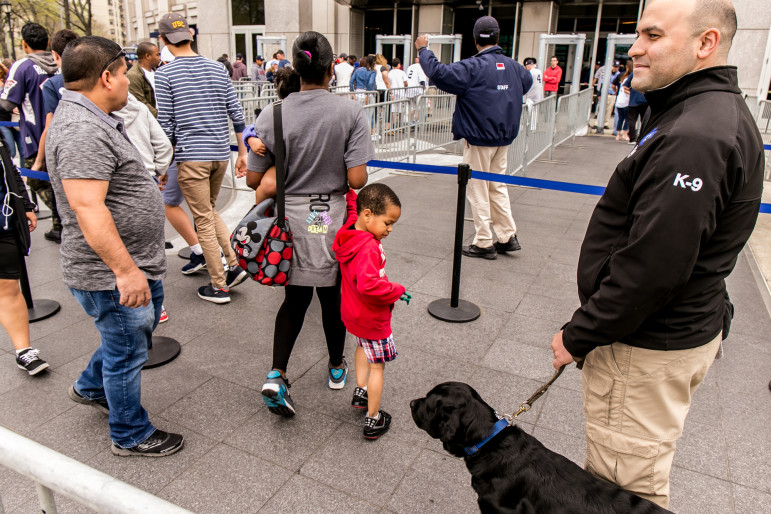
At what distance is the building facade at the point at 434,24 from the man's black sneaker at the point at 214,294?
49.0ft

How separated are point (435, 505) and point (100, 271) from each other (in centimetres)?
182

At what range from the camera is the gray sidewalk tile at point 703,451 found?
2695mm

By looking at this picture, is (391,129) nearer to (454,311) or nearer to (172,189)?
(172,189)

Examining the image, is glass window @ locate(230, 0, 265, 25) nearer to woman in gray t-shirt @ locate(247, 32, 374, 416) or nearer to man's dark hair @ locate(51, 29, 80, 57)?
man's dark hair @ locate(51, 29, 80, 57)

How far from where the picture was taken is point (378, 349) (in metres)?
2.81

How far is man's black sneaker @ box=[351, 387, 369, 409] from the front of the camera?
3.08 m

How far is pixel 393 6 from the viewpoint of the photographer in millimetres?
22203

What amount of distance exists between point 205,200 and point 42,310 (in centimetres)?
150

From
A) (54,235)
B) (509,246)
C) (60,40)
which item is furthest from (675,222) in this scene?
(54,235)

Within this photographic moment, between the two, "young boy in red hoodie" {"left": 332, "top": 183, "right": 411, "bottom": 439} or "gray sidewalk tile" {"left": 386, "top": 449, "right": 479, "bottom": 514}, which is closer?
"gray sidewalk tile" {"left": 386, "top": 449, "right": 479, "bottom": 514}

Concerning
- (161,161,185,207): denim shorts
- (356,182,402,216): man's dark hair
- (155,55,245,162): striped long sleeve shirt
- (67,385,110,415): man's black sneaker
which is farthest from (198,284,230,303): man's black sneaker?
(356,182,402,216): man's dark hair

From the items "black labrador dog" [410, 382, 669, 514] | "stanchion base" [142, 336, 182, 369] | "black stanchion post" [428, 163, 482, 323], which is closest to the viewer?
"black labrador dog" [410, 382, 669, 514]

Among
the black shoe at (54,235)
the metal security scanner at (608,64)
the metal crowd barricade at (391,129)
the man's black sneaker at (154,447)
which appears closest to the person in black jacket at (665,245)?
the man's black sneaker at (154,447)

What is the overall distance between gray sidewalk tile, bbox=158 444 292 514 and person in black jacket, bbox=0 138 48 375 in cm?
147
